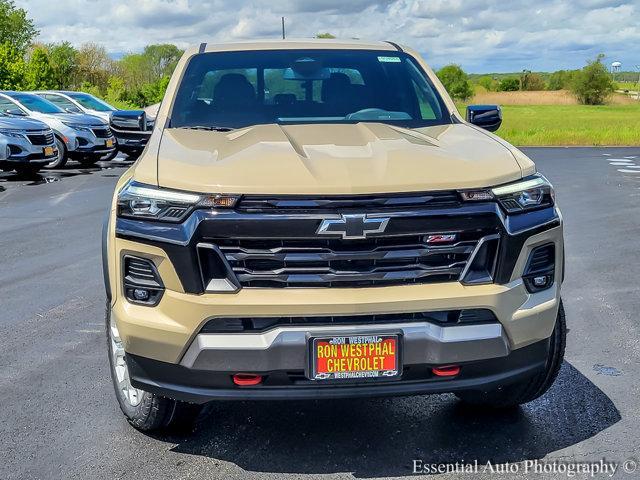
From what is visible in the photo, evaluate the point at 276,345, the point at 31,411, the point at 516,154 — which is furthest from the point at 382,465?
the point at 31,411

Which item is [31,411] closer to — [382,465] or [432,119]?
[382,465]

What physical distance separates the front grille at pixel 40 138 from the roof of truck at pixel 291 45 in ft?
38.3

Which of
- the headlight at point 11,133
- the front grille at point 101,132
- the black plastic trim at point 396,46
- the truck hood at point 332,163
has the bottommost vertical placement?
the front grille at point 101,132

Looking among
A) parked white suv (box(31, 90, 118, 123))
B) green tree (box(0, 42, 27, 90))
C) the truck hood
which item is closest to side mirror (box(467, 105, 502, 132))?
the truck hood

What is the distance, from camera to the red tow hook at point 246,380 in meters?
3.07

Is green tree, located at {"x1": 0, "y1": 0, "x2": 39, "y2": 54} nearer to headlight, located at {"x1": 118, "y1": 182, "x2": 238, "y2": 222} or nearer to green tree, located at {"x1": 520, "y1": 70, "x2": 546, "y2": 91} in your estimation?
headlight, located at {"x1": 118, "y1": 182, "x2": 238, "y2": 222}

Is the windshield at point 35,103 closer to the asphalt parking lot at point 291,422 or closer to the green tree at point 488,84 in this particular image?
the asphalt parking lot at point 291,422

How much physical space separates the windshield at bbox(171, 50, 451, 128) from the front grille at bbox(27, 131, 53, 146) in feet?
39.0

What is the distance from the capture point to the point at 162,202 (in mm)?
3080

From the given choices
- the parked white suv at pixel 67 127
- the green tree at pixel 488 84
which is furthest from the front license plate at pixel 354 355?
the green tree at pixel 488 84

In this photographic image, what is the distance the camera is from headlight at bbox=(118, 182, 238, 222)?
3008 mm

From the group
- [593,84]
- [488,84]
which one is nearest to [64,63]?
[593,84]

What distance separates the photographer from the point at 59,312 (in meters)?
5.88

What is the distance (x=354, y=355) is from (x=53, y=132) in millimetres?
15503
